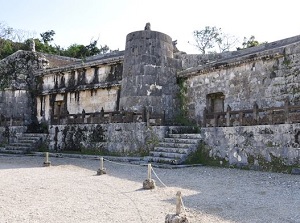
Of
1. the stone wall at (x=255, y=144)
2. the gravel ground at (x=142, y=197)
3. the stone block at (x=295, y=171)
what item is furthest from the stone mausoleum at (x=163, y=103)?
the gravel ground at (x=142, y=197)

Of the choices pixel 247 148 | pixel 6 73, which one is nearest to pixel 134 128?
pixel 247 148

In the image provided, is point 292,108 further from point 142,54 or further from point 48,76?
point 48,76

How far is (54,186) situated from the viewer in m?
7.53

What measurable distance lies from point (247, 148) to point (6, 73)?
16.4m

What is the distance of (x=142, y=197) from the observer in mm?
6422

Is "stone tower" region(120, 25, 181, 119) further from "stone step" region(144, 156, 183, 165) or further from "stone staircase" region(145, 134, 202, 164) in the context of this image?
"stone step" region(144, 156, 183, 165)

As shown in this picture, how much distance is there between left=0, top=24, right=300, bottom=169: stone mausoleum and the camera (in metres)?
10.2

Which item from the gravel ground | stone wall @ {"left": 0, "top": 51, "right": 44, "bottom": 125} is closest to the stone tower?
the gravel ground

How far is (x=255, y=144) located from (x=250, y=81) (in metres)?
3.32

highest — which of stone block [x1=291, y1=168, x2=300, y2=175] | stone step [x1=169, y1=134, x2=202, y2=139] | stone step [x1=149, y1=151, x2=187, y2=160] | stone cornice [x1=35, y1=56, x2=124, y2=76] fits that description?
stone cornice [x1=35, y1=56, x2=124, y2=76]

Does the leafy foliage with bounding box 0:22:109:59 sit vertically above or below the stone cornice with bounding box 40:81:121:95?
above

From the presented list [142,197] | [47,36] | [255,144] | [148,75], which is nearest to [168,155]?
[255,144]

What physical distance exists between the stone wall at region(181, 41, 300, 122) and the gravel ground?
11.5 feet

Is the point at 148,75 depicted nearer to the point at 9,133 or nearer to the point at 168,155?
the point at 168,155
